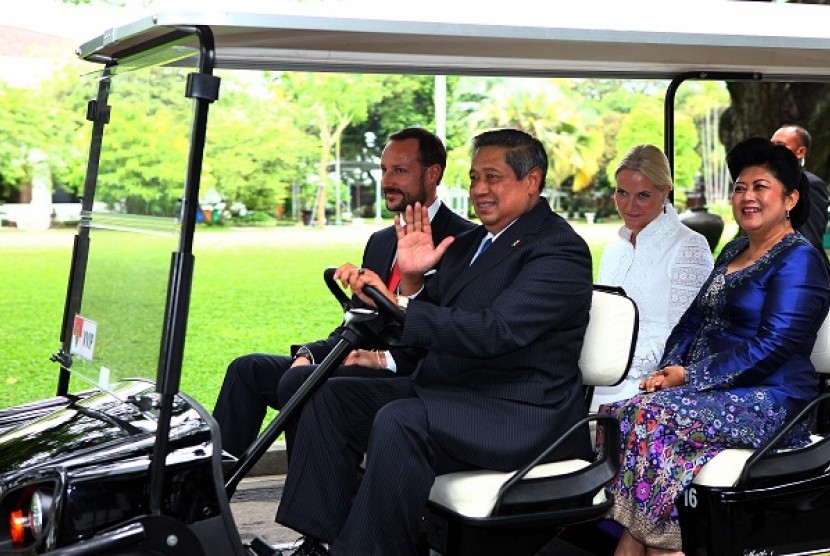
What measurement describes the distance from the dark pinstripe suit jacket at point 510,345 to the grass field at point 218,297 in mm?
5331

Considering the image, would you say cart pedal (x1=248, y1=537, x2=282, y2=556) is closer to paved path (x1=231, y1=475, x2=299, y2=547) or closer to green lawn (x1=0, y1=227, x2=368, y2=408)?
paved path (x1=231, y1=475, x2=299, y2=547)

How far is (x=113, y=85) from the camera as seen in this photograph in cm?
369

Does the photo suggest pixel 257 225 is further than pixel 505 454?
Yes

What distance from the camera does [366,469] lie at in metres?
3.29

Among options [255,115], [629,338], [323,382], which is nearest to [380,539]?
[323,382]

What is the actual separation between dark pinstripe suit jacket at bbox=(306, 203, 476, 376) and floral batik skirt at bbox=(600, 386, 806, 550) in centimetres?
103

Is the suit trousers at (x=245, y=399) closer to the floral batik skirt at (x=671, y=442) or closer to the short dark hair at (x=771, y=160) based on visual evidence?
the floral batik skirt at (x=671, y=442)

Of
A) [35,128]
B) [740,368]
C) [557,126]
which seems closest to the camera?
[740,368]

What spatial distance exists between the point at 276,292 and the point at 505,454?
14.3m

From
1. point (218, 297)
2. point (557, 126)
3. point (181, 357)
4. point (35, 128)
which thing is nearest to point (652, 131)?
point (557, 126)

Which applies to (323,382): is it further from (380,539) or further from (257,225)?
(257,225)

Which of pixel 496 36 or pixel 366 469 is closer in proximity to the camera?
pixel 496 36

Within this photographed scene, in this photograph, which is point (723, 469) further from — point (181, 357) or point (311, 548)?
point (181, 357)

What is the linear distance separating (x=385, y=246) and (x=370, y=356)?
1.83 ft
